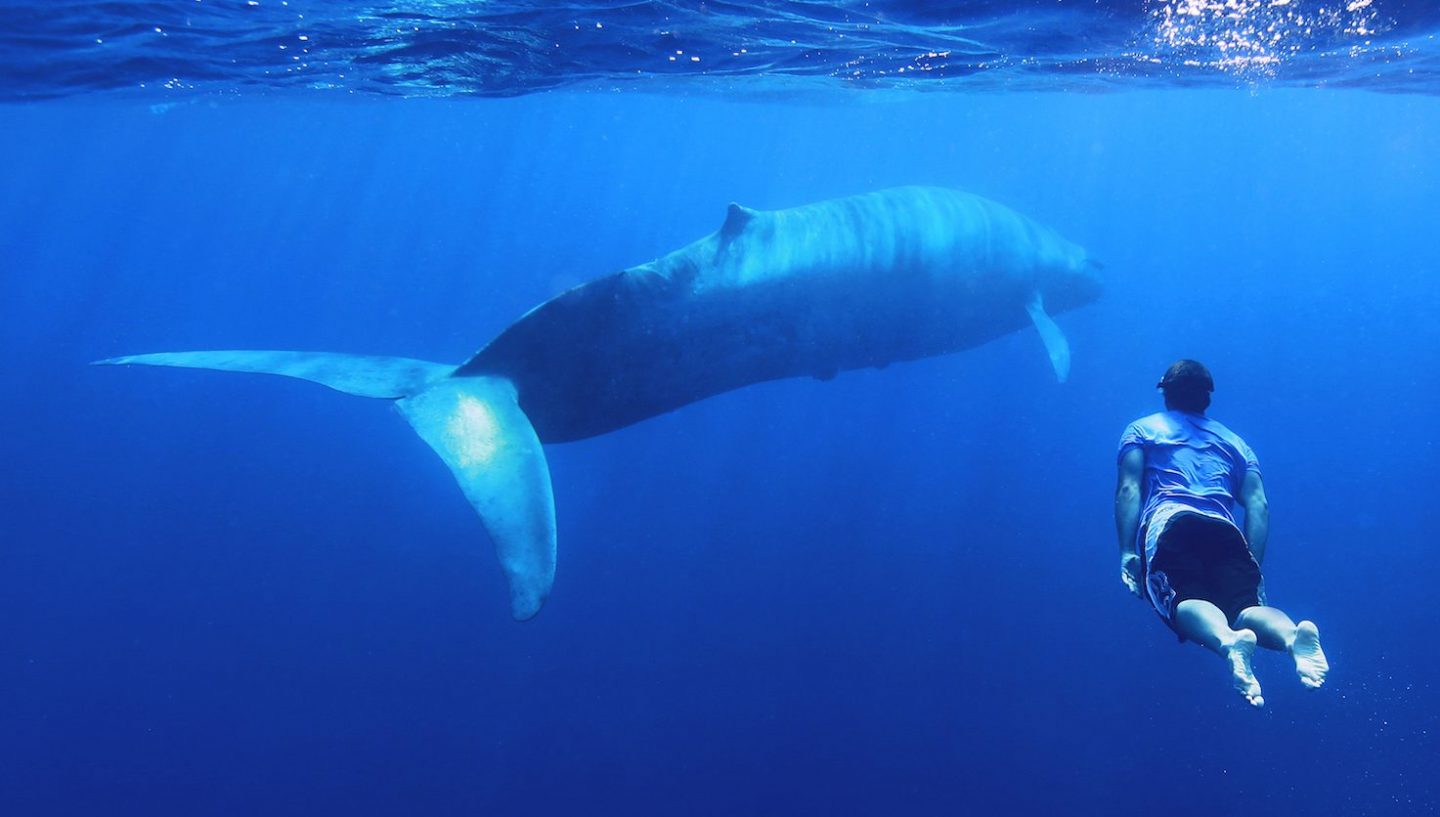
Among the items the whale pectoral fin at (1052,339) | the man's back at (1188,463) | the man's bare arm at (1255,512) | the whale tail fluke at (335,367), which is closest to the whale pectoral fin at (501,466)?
the whale tail fluke at (335,367)

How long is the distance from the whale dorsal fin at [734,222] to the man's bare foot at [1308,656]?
6.33m

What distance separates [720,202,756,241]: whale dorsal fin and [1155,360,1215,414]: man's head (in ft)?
15.0

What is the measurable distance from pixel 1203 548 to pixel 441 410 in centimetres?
611

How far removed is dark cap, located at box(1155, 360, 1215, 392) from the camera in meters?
6.32

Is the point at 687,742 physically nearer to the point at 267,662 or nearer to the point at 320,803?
the point at 320,803

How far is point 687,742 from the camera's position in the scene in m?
14.1

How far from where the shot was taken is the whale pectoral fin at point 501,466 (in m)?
6.27

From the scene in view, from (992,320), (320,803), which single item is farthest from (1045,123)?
(320,803)

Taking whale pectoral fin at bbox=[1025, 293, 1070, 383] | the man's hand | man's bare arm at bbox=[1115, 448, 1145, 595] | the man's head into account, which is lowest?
whale pectoral fin at bbox=[1025, 293, 1070, 383]

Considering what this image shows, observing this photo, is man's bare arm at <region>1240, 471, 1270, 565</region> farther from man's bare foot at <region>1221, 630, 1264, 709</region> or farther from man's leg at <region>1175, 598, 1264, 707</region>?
man's bare foot at <region>1221, 630, 1264, 709</region>

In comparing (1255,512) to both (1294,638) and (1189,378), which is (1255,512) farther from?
(1294,638)

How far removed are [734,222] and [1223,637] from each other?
6.20 m

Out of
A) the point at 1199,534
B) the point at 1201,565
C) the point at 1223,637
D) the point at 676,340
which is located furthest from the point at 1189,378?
the point at 676,340

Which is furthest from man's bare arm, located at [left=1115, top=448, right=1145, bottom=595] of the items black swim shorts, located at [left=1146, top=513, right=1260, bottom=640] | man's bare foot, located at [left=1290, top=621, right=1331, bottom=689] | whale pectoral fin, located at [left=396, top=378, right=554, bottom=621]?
whale pectoral fin, located at [left=396, top=378, right=554, bottom=621]
